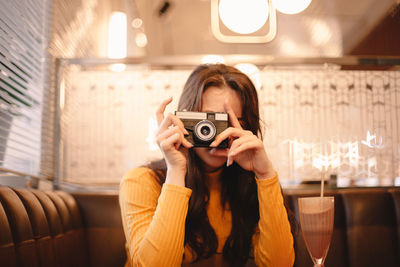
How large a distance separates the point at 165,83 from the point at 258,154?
4.03 feet

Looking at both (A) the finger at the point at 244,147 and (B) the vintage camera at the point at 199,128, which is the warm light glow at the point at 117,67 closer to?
(B) the vintage camera at the point at 199,128

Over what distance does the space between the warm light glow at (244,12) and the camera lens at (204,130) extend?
139 cm

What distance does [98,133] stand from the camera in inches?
82.0

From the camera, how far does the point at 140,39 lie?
178 inches

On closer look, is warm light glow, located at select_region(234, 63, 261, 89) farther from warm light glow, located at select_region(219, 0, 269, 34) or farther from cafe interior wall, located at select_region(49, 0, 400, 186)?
warm light glow, located at select_region(219, 0, 269, 34)

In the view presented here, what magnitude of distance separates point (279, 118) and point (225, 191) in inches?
37.2

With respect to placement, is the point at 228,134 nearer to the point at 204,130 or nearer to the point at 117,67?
the point at 204,130

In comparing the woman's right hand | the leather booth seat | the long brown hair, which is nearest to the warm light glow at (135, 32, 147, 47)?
the leather booth seat

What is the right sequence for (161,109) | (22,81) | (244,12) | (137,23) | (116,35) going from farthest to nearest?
(137,23) → (116,35) → (244,12) → (22,81) → (161,109)

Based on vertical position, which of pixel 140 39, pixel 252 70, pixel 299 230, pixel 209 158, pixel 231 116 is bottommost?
pixel 299 230

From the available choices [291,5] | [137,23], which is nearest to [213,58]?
[291,5]

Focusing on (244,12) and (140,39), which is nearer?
(244,12)

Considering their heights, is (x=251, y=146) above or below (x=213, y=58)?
below

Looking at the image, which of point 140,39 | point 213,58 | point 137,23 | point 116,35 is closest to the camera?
point 213,58
